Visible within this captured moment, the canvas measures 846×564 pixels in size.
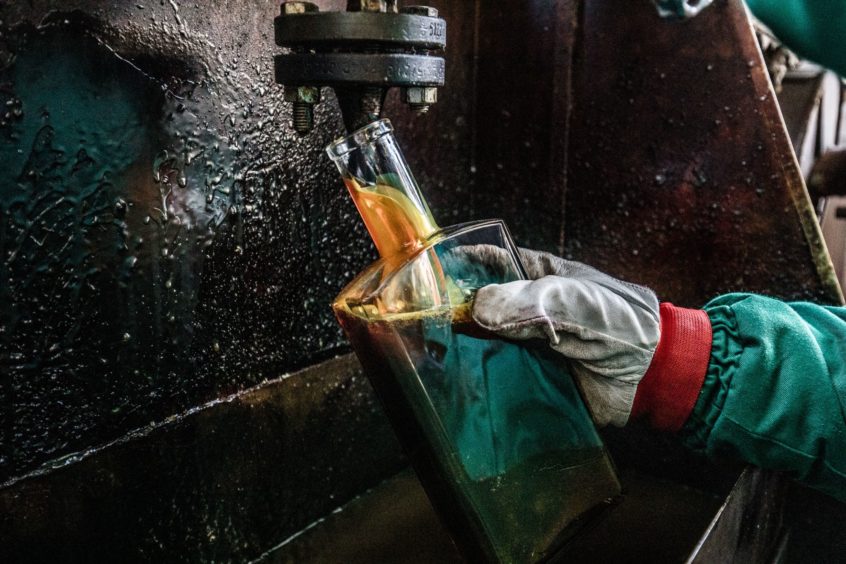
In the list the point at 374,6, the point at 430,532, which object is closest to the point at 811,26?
the point at 374,6

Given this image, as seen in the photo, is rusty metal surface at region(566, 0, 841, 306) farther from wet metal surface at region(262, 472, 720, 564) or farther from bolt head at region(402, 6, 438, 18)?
bolt head at region(402, 6, 438, 18)

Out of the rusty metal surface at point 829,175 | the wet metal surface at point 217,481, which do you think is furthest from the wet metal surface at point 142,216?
the rusty metal surface at point 829,175

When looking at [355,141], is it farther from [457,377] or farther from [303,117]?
[457,377]

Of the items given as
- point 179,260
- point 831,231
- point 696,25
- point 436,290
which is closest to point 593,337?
point 436,290

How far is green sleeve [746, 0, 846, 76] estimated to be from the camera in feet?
2.96

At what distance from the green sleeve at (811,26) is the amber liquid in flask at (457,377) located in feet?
1.55

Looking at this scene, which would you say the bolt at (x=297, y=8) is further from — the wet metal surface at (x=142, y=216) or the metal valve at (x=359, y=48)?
the wet metal surface at (x=142, y=216)

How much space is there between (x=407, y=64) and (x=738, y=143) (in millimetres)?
752

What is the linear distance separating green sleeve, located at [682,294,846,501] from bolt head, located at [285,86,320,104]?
0.61 metres

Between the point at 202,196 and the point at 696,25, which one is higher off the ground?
the point at 696,25

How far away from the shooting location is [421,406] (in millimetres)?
821

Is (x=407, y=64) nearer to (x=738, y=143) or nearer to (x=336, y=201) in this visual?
(x=336, y=201)

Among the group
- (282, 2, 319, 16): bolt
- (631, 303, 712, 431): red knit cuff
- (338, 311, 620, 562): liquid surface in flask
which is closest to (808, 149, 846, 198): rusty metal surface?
(631, 303, 712, 431): red knit cuff

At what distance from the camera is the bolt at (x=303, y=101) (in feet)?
2.88
